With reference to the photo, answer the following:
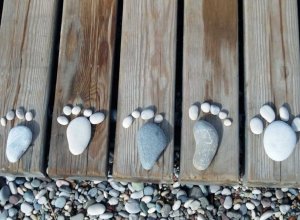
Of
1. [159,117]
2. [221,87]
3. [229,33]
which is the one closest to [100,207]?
[159,117]

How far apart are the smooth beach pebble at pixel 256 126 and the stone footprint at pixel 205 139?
0.07 meters

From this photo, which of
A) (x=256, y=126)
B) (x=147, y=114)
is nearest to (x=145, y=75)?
(x=147, y=114)

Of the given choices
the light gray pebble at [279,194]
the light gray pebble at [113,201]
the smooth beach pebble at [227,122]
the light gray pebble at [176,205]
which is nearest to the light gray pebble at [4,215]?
the light gray pebble at [113,201]

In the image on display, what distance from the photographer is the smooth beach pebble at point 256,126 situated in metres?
1.52

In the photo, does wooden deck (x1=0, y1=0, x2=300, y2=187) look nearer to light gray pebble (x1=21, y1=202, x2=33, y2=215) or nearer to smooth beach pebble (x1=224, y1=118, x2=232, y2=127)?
smooth beach pebble (x1=224, y1=118, x2=232, y2=127)

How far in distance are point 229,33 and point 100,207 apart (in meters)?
0.70

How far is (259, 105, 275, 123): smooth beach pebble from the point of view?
1522 millimetres

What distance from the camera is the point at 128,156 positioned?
5.05ft

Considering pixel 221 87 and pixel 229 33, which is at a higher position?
pixel 229 33

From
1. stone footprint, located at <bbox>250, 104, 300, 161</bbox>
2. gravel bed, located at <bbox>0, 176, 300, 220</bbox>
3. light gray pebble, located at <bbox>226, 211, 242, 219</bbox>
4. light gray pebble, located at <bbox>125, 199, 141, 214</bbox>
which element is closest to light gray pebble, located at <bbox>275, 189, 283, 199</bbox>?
gravel bed, located at <bbox>0, 176, 300, 220</bbox>

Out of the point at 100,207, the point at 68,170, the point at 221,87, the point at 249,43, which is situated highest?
the point at 249,43

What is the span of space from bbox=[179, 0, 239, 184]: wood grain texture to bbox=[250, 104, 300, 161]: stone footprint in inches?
2.8

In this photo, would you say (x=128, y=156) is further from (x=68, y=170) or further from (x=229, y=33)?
(x=229, y=33)

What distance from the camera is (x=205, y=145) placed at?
59.2 inches
